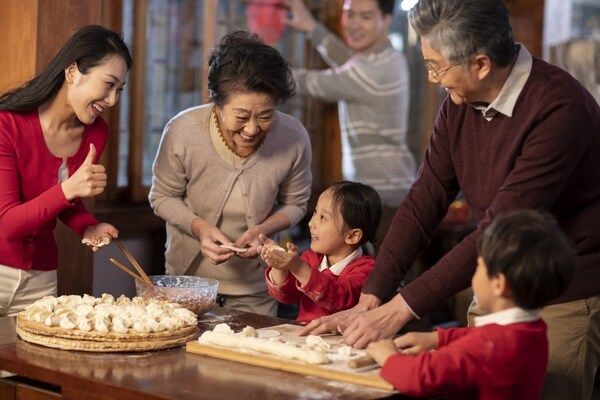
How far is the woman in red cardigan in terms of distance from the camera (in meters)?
3.11

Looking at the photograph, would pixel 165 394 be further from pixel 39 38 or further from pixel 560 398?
pixel 39 38

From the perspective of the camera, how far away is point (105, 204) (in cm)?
488

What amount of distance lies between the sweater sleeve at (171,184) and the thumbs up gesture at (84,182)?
598 mm

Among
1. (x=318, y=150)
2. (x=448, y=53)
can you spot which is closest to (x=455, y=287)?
(x=448, y=53)

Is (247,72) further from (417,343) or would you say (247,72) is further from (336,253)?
(417,343)

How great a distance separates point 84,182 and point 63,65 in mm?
430

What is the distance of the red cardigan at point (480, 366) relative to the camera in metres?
2.23

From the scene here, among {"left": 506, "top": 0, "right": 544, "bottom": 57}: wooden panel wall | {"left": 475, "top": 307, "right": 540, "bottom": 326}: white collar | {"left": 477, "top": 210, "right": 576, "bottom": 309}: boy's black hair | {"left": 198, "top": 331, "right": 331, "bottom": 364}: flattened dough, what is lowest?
{"left": 198, "top": 331, "right": 331, "bottom": 364}: flattened dough

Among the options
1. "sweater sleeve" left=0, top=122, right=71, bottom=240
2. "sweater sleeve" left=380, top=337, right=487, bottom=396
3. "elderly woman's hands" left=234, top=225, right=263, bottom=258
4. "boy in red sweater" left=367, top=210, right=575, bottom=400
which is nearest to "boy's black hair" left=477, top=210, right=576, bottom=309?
"boy in red sweater" left=367, top=210, right=575, bottom=400

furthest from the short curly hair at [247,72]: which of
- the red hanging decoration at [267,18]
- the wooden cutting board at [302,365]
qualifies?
the red hanging decoration at [267,18]

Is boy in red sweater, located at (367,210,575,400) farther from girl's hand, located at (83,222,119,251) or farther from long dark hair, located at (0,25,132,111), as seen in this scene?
long dark hair, located at (0,25,132,111)

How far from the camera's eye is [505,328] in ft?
Result: 7.51

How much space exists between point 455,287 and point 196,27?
2984 mm

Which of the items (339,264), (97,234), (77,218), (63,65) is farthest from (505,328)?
(63,65)
